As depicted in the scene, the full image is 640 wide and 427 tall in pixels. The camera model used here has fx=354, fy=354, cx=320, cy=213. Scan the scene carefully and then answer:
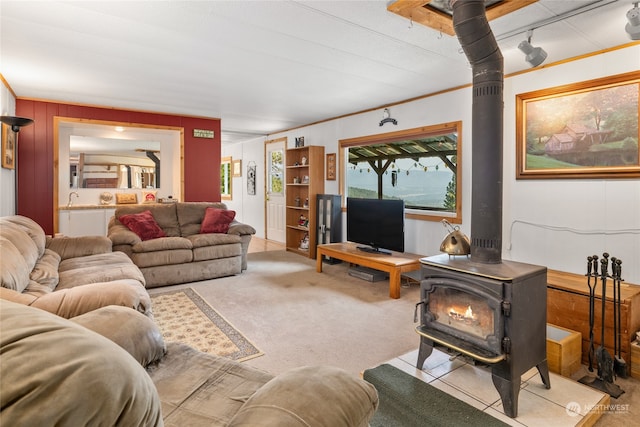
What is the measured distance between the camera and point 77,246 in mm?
3598

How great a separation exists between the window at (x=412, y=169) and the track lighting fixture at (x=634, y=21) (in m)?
1.86

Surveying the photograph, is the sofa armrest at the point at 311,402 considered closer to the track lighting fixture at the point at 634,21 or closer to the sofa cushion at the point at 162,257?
the track lighting fixture at the point at 634,21

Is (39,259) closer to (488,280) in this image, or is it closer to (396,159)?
(488,280)

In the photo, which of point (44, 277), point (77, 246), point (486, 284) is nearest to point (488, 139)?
point (486, 284)

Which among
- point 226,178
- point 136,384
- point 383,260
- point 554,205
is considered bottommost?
point 383,260

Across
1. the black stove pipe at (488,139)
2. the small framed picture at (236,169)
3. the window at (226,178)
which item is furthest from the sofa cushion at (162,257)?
the window at (226,178)

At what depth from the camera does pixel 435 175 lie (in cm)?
463

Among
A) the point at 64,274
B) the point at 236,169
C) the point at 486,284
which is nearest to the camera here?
the point at 486,284

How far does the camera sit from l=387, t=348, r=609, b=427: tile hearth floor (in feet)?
6.03

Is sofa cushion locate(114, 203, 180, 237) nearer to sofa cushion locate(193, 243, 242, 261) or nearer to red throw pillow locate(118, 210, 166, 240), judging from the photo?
red throw pillow locate(118, 210, 166, 240)

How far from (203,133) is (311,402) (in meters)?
6.04

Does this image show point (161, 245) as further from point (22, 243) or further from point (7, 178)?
point (7, 178)

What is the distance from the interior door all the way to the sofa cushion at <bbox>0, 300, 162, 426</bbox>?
6.71 metres

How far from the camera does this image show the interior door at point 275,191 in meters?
7.39
